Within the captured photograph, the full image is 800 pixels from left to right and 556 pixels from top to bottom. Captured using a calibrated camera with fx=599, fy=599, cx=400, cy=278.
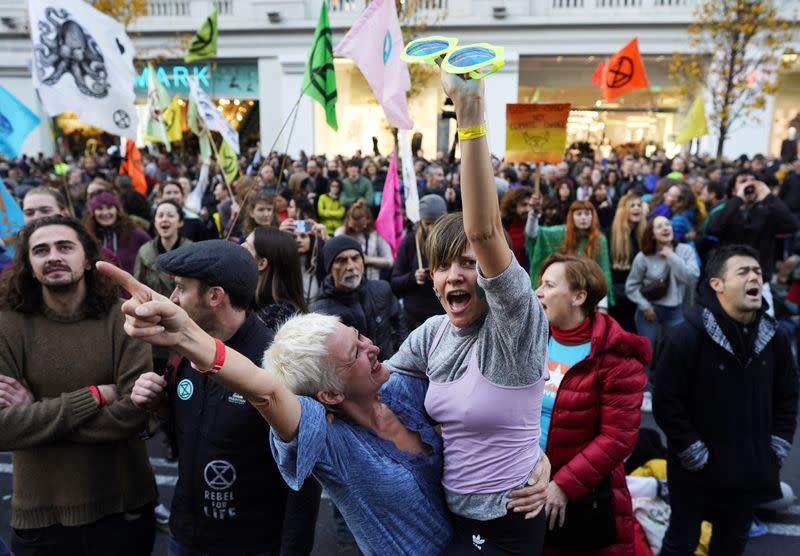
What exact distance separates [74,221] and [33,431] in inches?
34.1

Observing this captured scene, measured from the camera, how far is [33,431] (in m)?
2.20

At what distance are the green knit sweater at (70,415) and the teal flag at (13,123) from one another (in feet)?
14.5

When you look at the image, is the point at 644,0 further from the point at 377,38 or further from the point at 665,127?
the point at 377,38

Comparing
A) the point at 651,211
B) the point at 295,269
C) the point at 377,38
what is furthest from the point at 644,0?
the point at 295,269

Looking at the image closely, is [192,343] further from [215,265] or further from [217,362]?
[215,265]

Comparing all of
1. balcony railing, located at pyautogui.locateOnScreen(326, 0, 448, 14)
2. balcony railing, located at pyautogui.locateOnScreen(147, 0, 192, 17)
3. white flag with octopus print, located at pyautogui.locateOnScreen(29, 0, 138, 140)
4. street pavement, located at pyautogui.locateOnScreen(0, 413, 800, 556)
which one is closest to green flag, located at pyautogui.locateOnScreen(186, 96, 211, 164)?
white flag with octopus print, located at pyautogui.locateOnScreen(29, 0, 138, 140)

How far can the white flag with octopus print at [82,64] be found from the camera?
4930 millimetres

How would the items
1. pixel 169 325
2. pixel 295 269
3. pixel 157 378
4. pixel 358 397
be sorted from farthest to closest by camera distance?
pixel 295 269
pixel 157 378
pixel 358 397
pixel 169 325

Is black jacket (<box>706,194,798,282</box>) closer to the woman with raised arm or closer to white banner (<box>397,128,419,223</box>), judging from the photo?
white banner (<box>397,128,419,223</box>)

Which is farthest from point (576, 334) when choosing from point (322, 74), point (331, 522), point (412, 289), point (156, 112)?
point (156, 112)

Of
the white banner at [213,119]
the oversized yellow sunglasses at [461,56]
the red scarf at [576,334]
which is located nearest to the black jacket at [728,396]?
the red scarf at [576,334]

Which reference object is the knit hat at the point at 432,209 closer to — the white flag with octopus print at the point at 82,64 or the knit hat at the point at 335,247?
the knit hat at the point at 335,247

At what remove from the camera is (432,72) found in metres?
21.5

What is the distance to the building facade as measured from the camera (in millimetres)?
21250
